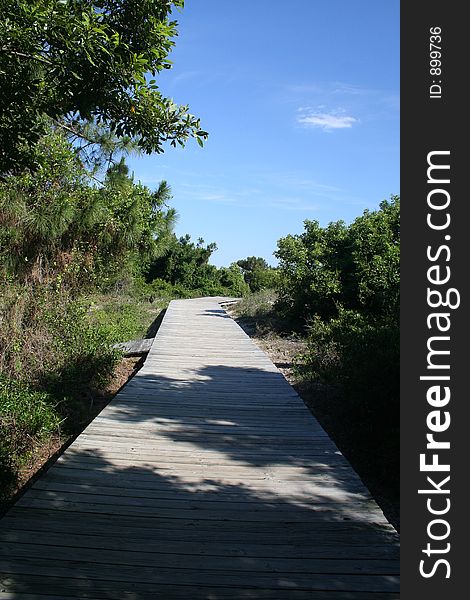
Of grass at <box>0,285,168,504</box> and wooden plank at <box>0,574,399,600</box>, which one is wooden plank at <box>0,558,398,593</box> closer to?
wooden plank at <box>0,574,399,600</box>

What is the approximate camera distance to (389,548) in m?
2.72

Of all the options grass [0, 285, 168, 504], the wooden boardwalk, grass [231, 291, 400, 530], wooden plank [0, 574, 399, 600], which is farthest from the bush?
grass [231, 291, 400, 530]

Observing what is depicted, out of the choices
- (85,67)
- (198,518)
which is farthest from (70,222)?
(198,518)

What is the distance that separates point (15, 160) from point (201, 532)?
9.34 ft

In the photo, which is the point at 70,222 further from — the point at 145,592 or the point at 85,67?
the point at 145,592

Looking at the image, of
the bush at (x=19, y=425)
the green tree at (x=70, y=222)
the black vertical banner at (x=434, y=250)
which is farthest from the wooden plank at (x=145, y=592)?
the green tree at (x=70, y=222)

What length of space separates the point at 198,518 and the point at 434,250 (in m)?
1.94

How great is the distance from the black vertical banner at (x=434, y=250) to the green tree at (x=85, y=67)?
190 centimetres

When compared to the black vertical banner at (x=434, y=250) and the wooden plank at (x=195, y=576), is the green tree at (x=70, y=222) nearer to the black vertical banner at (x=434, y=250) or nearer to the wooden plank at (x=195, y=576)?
the wooden plank at (x=195, y=576)

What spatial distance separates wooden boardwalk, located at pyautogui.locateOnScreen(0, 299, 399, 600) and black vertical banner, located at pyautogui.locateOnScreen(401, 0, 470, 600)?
Result: 0.64 metres

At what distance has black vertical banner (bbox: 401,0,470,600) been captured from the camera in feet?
7.72

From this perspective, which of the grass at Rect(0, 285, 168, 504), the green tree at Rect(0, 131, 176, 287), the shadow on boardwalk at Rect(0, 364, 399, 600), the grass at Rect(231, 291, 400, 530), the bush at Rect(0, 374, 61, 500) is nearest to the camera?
the shadow on boardwalk at Rect(0, 364, 399, 600)

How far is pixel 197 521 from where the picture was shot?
3016mm

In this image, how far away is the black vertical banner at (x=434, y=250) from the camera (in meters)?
2.35
